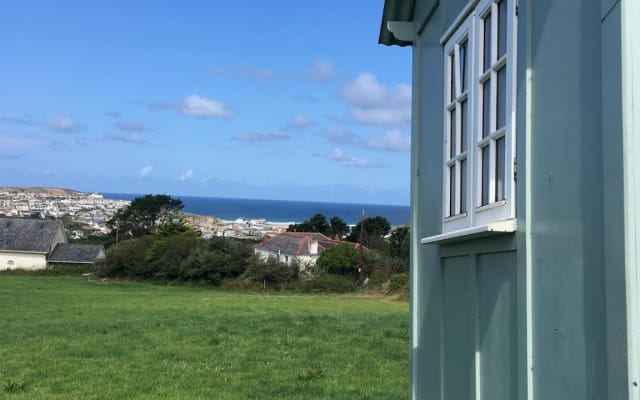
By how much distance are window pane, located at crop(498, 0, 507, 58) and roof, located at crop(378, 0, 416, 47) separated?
7.92 ft

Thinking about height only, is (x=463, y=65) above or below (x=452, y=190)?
above

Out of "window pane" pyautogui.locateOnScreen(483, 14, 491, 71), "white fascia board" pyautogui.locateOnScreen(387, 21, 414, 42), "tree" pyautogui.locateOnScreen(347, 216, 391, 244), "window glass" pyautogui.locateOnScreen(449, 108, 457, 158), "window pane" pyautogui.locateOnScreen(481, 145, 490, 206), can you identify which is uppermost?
"tree" pyautogui.locateOnScreen(347, 216, 391, 244)

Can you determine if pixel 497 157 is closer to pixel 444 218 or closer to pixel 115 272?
pixel 444 218

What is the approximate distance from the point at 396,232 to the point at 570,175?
213 feet

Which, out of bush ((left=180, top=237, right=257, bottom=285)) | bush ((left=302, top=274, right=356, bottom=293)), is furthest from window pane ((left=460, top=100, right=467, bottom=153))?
bush ((left=180, top=237, right=257, bottom=285))

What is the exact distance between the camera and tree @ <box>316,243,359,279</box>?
51.2 metres

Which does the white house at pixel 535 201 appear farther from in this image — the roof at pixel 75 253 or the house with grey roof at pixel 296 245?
the roof at pixel 75 253

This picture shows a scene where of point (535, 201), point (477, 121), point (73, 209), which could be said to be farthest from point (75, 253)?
point (73, 209)

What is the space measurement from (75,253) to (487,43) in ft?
240

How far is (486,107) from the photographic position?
4059 millimetres

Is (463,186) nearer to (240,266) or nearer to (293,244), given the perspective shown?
(240,266)

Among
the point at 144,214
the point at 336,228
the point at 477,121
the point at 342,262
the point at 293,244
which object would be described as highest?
the point at 144,214

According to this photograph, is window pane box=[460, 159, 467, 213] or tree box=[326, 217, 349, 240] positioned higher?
tree box=[326, 217, 349, 240]

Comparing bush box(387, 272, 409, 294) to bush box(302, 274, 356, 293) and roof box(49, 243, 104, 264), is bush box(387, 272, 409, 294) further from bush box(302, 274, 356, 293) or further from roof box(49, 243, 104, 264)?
roof box(49, 243, 104, 264)
